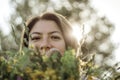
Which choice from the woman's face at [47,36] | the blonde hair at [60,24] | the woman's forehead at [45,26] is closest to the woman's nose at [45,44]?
the woman's face at [47,36]

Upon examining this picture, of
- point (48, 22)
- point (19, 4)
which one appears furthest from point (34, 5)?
point (48, 22)

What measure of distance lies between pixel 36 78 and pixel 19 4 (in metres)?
23.7

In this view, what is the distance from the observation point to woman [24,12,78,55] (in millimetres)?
3191

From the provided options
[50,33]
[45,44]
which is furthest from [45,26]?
[45,44]

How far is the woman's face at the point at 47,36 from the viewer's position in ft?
10.3

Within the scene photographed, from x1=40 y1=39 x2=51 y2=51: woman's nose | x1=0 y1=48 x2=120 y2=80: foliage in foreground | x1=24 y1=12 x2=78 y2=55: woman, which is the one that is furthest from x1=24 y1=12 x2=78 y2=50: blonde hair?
x1=0 y1=48 x2=120 y2=80: foliage in foreground

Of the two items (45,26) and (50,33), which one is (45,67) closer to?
(50,33)

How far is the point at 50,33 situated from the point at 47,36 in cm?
6

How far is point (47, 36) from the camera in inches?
128

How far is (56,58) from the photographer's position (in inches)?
87.5

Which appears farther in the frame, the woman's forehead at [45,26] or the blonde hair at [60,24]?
the blonde hair at [60,24]

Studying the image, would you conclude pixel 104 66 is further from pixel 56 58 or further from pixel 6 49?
pixel 6 49

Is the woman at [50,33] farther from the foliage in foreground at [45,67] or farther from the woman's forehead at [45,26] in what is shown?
the foliage in foreground at [45,67]

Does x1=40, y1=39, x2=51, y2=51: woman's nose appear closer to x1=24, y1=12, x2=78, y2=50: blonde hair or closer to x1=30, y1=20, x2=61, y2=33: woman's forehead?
x1=30, y1=20, x2=61, y2=33: woman's forehead
